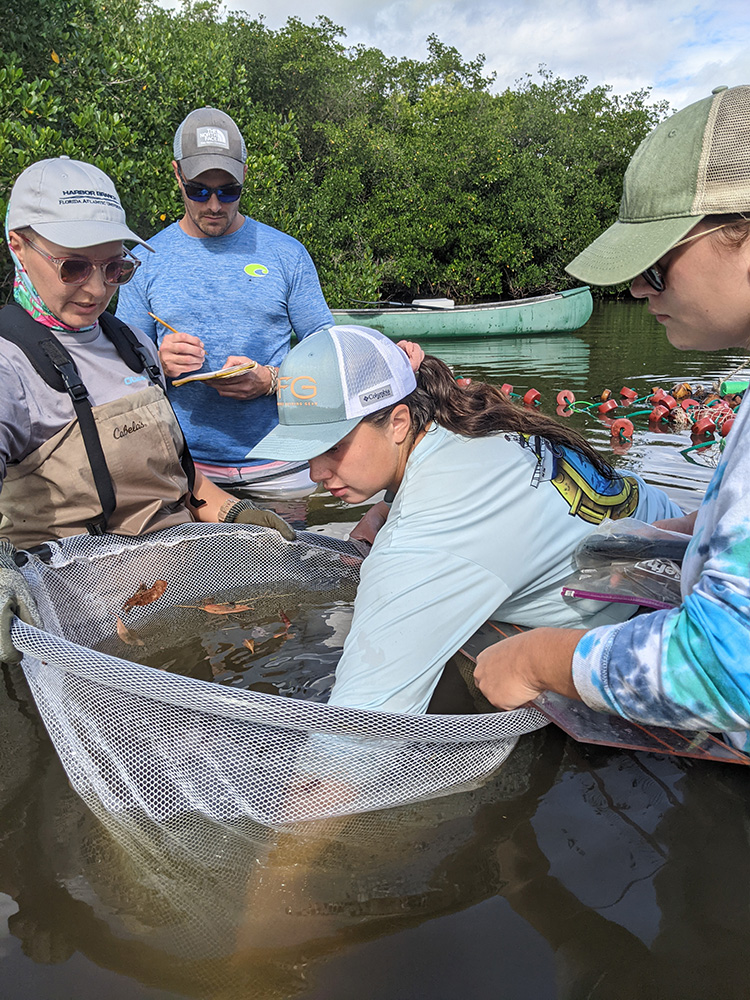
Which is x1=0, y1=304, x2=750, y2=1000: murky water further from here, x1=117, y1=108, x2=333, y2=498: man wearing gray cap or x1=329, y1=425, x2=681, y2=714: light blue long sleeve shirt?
x1=117, y1=108, x2=333, y2=498: man wearing gray cap

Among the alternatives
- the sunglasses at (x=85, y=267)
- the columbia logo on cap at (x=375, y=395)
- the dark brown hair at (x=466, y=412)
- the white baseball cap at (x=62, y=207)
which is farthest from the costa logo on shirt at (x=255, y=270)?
the columbia logo on cap at (x=375, y=395)

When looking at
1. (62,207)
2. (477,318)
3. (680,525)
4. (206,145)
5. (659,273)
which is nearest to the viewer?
(659,273)

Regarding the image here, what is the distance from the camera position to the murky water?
1798mm

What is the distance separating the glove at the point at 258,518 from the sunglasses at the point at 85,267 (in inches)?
45.0

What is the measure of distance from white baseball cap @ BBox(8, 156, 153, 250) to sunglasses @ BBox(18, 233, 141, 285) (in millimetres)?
74

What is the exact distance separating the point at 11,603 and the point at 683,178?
2041 mm

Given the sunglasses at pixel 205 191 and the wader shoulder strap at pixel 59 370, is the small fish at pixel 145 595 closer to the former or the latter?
the wader shoulder strap at pixel 59 370

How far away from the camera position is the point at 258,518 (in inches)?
139

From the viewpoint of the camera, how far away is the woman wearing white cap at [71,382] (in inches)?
107

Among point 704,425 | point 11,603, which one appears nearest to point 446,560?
point 11,603

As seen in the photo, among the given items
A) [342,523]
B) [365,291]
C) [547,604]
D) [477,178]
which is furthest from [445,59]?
[547,604]

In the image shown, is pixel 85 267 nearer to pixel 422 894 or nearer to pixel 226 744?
pixel 226 744

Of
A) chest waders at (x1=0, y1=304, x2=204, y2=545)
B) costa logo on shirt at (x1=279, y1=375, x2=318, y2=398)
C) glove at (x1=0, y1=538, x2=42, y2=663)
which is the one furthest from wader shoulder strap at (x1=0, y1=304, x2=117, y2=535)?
costa logo on shirt at (x1=279, y1=375, x2=318, y2=398)

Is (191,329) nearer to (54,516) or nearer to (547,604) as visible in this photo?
(54,516)
